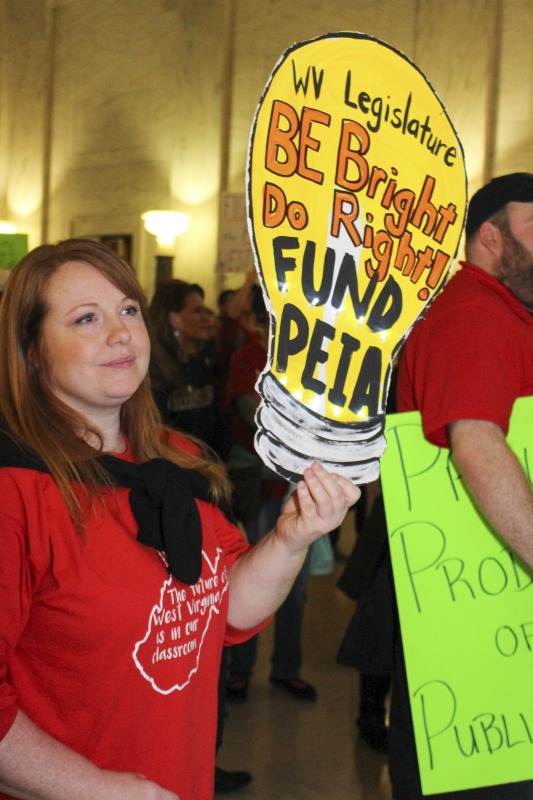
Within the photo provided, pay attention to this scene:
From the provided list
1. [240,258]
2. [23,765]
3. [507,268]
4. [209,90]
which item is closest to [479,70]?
[209,90]

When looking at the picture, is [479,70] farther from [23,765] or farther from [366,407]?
[23,765]

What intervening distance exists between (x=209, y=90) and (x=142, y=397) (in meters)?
6.16

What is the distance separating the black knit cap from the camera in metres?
A: 1.66

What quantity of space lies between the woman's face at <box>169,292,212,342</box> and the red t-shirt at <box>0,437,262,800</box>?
1.92m

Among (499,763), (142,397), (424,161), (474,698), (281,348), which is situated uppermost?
(424,161)

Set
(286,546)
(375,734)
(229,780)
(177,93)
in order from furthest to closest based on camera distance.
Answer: (177,93) < (375,734) < (229,780) < (286,546)

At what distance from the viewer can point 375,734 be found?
304 centimetres

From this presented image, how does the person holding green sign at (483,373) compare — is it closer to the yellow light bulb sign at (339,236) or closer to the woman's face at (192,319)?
the yellow light bulb sign at (339,236)

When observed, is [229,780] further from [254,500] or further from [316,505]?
[316,505]

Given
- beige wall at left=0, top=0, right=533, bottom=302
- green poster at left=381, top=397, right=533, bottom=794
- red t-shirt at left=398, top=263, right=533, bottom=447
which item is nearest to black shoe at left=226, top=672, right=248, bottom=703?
green poster at left=381, top=397, right=533, bottom=794

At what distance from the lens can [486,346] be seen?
5.09 feet

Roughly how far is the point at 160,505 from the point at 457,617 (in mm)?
670

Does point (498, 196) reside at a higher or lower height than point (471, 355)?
higher

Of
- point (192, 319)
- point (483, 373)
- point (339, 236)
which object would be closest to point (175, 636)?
point (339, 236)
